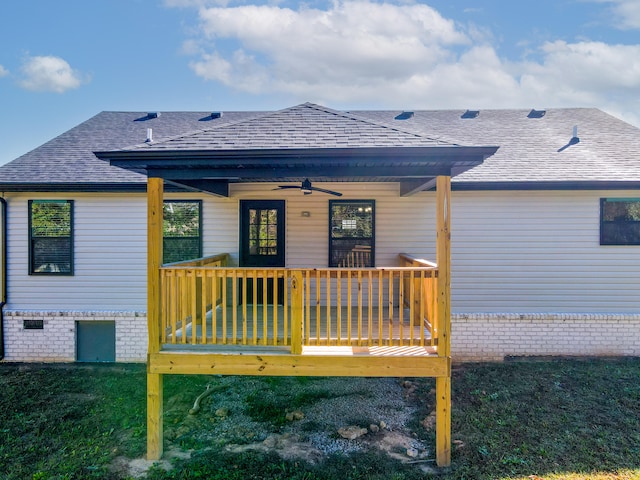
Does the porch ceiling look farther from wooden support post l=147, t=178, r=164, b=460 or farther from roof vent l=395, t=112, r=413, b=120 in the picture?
roof vent l=395, t=112, r=413, b=120

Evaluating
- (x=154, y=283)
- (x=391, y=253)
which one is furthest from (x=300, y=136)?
(x=391, y=253)

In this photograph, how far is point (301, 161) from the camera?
14.6 feet

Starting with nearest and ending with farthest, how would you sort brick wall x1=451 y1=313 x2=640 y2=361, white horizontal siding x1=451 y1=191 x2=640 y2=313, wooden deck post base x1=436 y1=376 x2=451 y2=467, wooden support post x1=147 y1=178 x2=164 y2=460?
wooden deck post base x1=436 y1=376 x2=451 y2=467 < wooden support post x1=147 y1=178 x2=164 y2=460 < brick wall x1=451 y1=313 x2=640 y2=361 < white horizontal siding x1=451 y1=191 x2=640 y2=313

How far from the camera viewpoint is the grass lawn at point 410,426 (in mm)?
4016

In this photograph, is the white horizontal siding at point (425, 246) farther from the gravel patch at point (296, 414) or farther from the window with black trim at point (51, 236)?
the gravel patch at point (296, 414)

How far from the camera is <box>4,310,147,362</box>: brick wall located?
7426 millimetres

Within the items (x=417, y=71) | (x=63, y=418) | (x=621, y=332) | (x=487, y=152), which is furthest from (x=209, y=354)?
(x=417, y=71)

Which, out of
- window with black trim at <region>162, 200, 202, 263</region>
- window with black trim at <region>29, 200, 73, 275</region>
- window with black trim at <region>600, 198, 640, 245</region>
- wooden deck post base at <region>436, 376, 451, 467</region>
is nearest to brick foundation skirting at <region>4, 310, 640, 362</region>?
window with black trim at <region>29, 200, 73, 275</region>

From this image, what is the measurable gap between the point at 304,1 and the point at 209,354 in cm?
977

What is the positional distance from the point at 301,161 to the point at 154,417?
341 centimetres

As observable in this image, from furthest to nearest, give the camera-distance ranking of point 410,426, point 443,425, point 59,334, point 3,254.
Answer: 1. point 3,254
2. point 59,334
3. point 410,426
4. point 443,425

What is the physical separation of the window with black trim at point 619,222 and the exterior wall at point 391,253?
0.14m

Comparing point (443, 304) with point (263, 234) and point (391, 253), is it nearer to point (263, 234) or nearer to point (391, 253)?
point (391, 253)

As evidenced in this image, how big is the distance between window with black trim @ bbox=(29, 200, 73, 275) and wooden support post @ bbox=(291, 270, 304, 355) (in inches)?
227
